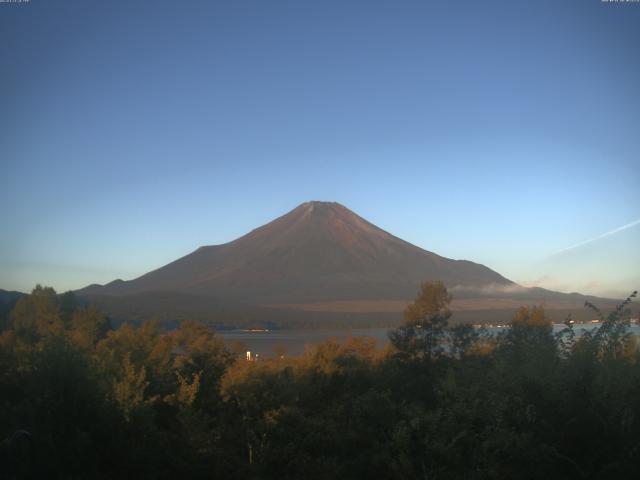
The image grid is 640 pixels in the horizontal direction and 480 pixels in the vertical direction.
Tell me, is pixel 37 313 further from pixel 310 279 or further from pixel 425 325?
pixel 310 279

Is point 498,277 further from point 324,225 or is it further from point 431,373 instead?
point 431,373

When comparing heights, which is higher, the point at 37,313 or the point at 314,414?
the point at 37,313

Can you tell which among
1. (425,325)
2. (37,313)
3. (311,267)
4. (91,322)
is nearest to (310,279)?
(311,267)

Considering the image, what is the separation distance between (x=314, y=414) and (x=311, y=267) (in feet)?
377

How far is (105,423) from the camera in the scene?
1115 centimetres

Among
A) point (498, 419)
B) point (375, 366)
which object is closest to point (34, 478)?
point (498, 419)

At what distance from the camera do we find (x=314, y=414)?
17.5 m

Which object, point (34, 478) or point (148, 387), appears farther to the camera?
point (148, 387)

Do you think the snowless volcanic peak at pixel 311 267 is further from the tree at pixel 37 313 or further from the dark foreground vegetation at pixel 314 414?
the dark foreground vegetation at pixel 314 414

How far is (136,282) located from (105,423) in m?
135

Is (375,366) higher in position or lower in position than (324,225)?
lower

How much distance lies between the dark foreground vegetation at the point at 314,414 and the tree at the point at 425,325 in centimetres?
207

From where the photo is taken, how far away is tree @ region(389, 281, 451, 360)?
27125mm

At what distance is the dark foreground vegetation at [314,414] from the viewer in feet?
25.4
